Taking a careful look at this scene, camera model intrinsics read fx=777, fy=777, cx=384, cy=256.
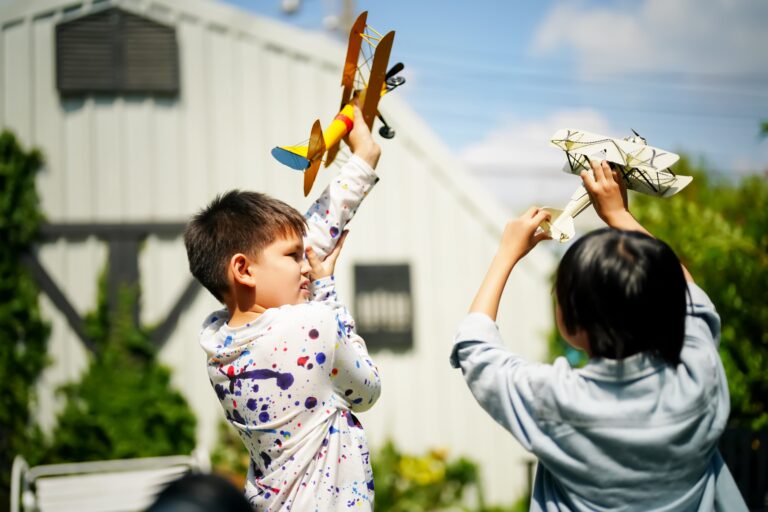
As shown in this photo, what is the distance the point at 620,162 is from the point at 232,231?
0.93 m

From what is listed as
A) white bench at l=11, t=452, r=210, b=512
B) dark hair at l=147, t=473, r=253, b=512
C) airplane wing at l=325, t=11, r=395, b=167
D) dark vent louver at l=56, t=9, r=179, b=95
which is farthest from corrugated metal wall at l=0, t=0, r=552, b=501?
dark hair at l=147, t=473, r=253, b=512

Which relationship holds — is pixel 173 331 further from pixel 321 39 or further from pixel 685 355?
pixel 685 355

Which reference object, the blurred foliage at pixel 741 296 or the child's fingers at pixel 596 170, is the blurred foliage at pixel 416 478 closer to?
the blurred foliage at pixel 741 296

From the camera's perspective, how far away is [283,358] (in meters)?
1.79

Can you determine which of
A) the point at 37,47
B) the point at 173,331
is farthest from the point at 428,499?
the point at 37,47

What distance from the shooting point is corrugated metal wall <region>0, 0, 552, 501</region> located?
21.6 ft

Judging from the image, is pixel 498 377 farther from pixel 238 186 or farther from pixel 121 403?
pixel 238 186

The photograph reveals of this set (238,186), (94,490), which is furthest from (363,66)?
(238,186)

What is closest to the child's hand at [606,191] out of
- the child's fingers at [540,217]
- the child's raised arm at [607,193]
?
the child's raised arm at [607,193]

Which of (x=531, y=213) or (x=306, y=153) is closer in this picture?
(x=531, y=213)

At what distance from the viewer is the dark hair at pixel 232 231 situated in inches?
74.4

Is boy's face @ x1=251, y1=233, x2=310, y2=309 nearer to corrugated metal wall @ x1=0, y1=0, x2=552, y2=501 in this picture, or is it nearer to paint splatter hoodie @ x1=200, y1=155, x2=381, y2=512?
paint splatter hoodie @ x1=200, y1=155, x2=381, y2=512

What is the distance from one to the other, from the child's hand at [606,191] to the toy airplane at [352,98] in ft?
2.18

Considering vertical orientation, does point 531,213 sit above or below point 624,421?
above
